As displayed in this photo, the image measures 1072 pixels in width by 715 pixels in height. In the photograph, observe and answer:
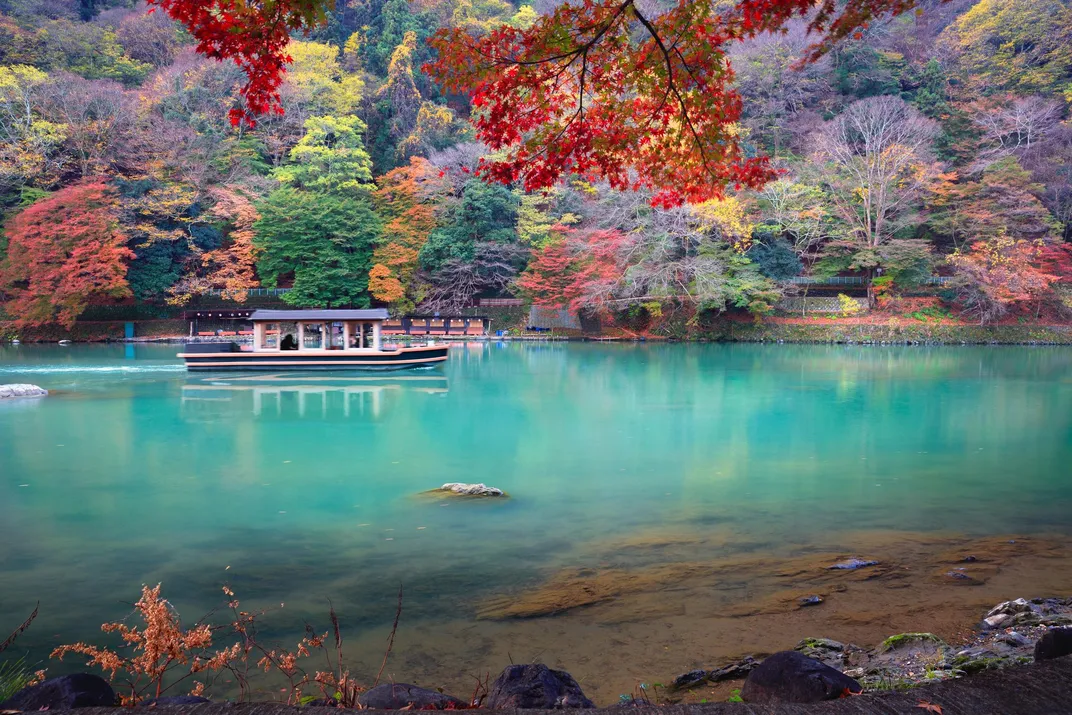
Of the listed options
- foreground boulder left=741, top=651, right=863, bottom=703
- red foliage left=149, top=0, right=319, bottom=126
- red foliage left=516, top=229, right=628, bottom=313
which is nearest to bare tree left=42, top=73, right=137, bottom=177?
red foliage left=516, top=229, right=628, bottom=313

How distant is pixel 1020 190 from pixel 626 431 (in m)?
24.4

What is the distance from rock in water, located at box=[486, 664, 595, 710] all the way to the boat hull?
16870 millimetres

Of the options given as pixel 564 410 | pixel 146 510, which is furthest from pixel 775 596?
pixel 564 410

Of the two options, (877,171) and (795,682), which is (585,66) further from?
(877,171)

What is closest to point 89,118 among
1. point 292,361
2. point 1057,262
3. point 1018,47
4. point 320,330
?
point 320,330

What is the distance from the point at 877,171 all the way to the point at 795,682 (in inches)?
1147

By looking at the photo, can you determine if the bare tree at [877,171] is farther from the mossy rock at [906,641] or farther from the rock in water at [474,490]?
the mossy rock at [906,641]

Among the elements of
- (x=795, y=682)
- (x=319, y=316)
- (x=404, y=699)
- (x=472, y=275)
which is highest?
(x=472, y=275)

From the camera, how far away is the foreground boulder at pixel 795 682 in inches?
87.9

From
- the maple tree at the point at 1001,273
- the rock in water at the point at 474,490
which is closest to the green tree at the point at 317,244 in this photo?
the maple tree at the point at 1001,273

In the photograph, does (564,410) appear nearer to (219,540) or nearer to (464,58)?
(219,540)

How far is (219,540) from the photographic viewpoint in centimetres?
584

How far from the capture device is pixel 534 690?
245cm

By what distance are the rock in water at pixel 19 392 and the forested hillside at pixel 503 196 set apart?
1384 centimetres
